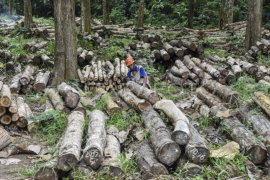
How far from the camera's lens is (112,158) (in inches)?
146

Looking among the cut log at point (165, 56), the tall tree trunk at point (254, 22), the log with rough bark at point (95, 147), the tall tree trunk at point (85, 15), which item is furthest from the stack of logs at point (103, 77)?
the tall tree trunk at point (254, 22)

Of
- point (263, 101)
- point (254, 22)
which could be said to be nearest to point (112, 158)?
point (263, 101)

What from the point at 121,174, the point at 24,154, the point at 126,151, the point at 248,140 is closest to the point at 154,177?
the point at 121,174

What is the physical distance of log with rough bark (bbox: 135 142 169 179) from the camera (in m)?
3.54

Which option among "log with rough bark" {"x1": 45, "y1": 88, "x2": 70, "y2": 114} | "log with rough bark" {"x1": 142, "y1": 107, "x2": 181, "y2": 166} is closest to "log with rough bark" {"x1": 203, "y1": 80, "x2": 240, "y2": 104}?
"log with rough bark" {"x1": 142, "y1": 107, "x2": 181, "y2": 166}

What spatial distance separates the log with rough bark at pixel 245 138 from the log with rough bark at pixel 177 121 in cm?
93

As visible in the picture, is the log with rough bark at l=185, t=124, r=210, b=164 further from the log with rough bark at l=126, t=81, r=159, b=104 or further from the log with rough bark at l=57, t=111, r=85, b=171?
the log with rough bark at l=126, t=81, r=159, b=104

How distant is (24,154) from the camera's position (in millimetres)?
4320

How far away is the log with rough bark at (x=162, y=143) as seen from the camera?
3.69 m

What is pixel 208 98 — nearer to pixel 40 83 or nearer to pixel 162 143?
pixel 162 143

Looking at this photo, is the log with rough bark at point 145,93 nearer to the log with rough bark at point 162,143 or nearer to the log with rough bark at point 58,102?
the log with rough bark at point 162,143

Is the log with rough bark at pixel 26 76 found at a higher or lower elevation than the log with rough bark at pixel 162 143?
higher

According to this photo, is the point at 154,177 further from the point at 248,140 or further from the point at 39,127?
the point at 39,127

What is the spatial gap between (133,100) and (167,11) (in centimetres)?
2288
